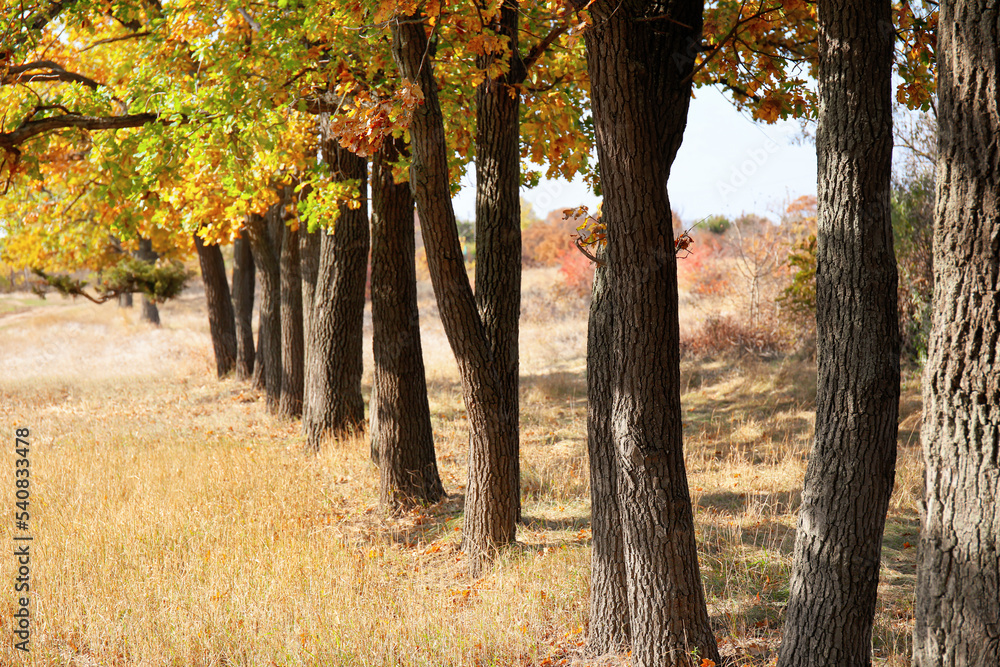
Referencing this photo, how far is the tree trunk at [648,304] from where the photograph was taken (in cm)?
358

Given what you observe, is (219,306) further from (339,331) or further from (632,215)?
(632,215)

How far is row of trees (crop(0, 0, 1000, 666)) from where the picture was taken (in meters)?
2.51

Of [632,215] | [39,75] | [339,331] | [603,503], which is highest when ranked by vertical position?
[39,75]

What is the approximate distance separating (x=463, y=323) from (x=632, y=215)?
1926 millimetres

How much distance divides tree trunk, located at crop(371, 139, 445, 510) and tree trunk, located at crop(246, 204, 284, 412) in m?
5.67

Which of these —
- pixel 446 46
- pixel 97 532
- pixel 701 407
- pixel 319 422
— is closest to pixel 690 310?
pixel 701 407

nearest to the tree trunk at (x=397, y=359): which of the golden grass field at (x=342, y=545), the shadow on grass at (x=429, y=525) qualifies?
the shadow on grass at (x=429, y=525)

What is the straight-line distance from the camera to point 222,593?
4801 millimetres

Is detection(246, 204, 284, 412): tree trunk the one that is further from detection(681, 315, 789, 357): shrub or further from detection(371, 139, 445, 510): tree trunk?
detection(681, 315, 789, 357): shrub

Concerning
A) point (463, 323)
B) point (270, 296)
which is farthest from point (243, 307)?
point (463, 323)

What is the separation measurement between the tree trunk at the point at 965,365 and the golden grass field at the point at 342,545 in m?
1.71

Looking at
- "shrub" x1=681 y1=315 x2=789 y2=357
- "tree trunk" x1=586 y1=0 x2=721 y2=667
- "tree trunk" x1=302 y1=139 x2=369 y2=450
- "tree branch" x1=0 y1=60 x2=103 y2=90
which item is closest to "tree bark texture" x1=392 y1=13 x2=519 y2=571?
"tree trunk" x1=586 y1=0 x2=721 y2=667

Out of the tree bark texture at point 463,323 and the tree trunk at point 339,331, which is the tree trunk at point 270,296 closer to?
the tree trunk at point 339,331

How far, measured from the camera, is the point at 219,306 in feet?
51.8
